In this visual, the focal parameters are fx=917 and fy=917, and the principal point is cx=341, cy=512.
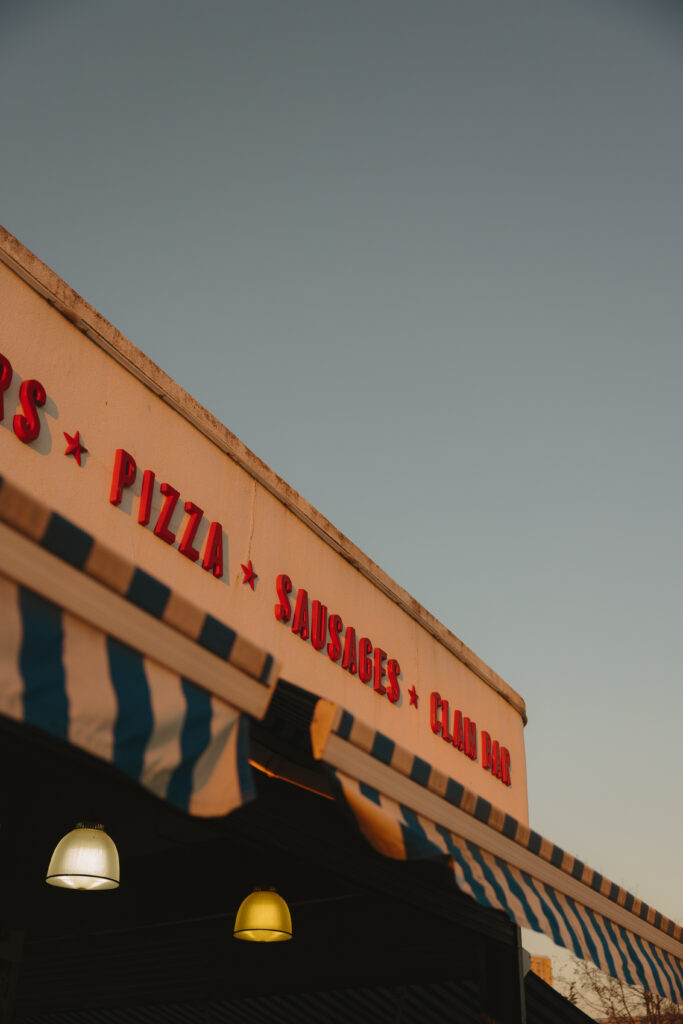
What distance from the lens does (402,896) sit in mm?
5246

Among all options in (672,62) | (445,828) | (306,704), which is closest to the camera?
(306,704)

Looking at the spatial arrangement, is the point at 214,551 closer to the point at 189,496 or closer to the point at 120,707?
the point at 189,496

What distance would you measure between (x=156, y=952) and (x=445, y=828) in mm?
5436

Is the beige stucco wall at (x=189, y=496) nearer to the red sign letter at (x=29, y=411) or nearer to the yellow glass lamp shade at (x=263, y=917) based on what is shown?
the red sign letter at (x=29, y=411)

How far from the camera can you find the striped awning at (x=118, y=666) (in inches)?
83.0

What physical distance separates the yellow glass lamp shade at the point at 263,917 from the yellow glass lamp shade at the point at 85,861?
1.34 metres

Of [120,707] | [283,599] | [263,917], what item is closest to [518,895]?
[120,707]

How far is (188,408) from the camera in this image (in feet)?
23.8

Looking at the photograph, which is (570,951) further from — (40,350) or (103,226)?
(103,226)

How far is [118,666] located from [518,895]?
7.82ft

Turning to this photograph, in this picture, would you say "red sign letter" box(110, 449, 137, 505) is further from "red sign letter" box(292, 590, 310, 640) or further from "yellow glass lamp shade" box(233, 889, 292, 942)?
"yellow glass lamp shade" box(233, 889, 292, 942)

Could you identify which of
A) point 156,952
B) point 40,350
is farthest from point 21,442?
point 156,952

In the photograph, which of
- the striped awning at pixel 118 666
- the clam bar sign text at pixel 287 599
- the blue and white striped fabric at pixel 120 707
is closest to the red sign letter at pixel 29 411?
the clam bar sign text at pixel 287 599

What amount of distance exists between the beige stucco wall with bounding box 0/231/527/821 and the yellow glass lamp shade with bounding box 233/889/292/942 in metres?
1.86
